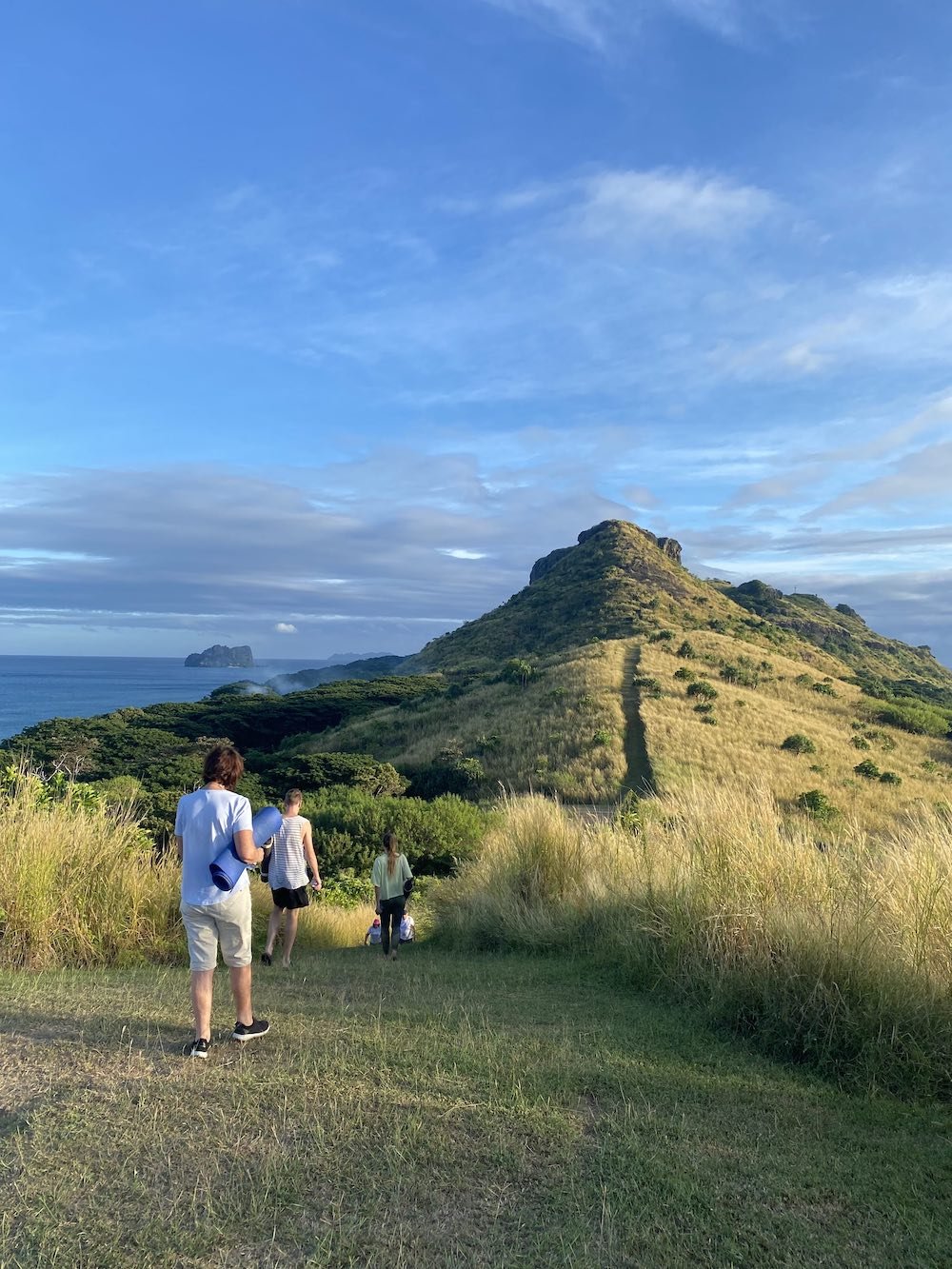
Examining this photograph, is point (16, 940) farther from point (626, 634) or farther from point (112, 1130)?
point (626, 634)

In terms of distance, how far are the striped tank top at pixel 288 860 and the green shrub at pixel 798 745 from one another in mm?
30418

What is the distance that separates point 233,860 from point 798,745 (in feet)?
113

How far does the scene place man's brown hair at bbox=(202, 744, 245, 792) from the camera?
15.4 feet

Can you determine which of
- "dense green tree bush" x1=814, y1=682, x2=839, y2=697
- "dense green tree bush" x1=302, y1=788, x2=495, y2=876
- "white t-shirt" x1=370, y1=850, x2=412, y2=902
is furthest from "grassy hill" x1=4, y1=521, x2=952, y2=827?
"dense green tree bush" x1=302, y1=788, x2=495, y2=876

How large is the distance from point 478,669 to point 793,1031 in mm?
59832

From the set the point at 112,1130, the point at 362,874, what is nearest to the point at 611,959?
the point at 112,1130

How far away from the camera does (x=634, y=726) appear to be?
35781 millimetres

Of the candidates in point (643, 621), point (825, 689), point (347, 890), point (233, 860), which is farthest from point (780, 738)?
point (233, 860)

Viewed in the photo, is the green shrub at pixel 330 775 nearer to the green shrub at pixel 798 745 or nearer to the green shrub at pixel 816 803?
the green shrub at pixel 816 803

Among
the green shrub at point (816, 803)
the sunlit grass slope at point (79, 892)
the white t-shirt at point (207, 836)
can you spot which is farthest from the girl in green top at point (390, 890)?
the green shrub at point (816, 803)

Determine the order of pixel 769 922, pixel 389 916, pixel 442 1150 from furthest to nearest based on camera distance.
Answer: pixel 389 916
pixel 769 922
pixel 442 1150

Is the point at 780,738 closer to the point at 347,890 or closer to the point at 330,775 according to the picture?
the point at 330,775

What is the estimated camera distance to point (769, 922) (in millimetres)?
5555

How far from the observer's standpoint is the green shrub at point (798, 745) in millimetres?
34750
